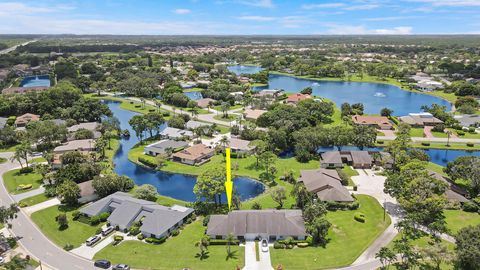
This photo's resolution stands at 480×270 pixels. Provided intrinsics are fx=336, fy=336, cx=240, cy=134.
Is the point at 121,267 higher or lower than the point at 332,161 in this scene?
lower

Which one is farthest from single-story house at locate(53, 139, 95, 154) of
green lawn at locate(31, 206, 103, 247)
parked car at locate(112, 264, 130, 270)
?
parked car at locate(112, 264, 130, 270)

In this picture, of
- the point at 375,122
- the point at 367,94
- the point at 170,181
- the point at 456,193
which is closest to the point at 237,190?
the point at 170,181

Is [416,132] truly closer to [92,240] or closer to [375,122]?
[375,122]

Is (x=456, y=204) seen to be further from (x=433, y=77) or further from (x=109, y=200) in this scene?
(x=433, y=77)

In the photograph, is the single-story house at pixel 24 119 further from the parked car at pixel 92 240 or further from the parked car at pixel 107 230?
the parked car at pixel 92 240

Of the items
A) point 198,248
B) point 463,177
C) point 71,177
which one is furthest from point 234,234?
point 463,177

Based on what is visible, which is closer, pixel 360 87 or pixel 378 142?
pixel 378 142

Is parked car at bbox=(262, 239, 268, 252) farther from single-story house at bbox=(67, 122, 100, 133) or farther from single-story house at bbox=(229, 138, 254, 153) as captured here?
single-story house at bbox=(67, 122, 100, 133)

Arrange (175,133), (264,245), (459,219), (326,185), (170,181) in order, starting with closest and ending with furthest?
(264,245), (459,219), (326,185), (170,181), (175,133)
